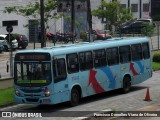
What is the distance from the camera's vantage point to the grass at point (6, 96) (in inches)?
926

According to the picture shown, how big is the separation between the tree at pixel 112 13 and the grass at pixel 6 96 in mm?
37532

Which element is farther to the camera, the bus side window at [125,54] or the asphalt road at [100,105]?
the bus side window at [125,54]

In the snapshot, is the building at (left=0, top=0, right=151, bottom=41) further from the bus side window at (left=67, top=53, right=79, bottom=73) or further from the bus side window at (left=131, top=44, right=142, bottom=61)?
the bus side window at (left=67, top=53, right=79, bottom=73)

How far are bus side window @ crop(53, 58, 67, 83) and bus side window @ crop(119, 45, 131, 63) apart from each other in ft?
16.6

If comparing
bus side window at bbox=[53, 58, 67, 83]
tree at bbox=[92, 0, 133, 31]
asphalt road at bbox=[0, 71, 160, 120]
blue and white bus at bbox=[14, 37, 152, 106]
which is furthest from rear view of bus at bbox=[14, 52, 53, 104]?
tree at bbox=[92, 0, 133, 31]

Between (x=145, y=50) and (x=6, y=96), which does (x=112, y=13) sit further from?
(x=6, y=96)

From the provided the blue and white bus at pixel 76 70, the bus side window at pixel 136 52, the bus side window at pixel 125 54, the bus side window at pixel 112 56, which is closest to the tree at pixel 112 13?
the bus side window at pixel 136 52

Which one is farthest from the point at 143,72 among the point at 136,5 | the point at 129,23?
the point at 136,5

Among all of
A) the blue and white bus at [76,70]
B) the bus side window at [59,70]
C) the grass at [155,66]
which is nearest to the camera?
the blue and white bus at [76,70]

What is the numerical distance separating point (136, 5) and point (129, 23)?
61.6 ft

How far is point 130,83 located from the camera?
89.3ft

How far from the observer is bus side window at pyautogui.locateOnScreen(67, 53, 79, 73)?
22.8 metres

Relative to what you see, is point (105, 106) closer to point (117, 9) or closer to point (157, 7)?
point (117, 9)

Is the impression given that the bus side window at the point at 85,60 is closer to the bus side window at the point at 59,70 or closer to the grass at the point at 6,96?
the bus side window at the point at 59,70
